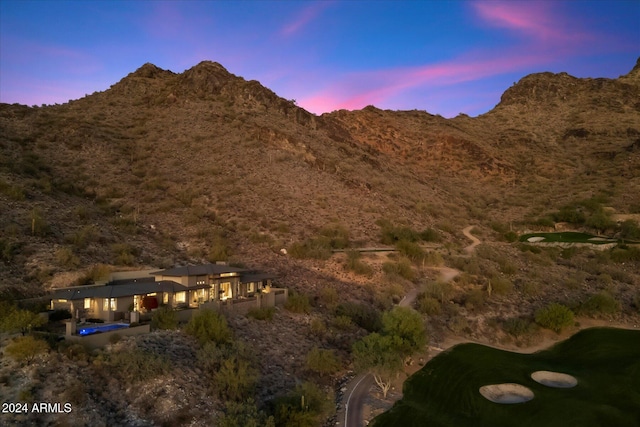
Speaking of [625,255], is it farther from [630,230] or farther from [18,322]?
[18,322]

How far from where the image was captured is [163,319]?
24234mm

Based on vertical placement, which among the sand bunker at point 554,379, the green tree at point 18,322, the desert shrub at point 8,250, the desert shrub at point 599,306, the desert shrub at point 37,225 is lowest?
the sand bunker at point 554,379

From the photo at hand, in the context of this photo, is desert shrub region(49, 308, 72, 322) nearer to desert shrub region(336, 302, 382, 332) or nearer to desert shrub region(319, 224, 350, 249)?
desert shrub region(336, 302, 382, 332)

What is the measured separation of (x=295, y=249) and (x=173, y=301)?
1795cm

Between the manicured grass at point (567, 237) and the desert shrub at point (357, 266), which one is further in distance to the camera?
the manicured grass at point (567, 237)

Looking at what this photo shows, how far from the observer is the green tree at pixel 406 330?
2675cm

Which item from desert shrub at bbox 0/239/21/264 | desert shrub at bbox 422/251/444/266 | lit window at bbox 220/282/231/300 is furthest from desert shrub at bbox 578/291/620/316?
desert shrub at bbox 0/239/21/264

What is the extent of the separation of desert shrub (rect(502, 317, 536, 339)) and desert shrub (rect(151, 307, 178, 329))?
24.2 meters

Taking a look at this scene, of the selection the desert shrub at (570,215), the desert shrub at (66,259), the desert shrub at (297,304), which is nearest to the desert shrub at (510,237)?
the desert shrub at (570,215)

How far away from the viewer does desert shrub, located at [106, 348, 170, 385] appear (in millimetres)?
18859

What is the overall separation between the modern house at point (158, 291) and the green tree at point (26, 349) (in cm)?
544

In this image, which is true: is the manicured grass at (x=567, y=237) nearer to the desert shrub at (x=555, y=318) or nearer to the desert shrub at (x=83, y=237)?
the desert shrub at (x=555, y=318)

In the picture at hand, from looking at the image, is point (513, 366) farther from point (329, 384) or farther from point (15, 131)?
point (15, 131)

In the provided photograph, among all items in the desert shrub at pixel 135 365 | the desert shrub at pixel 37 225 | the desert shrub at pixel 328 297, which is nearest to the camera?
the desert shrub at pixel 135 365
